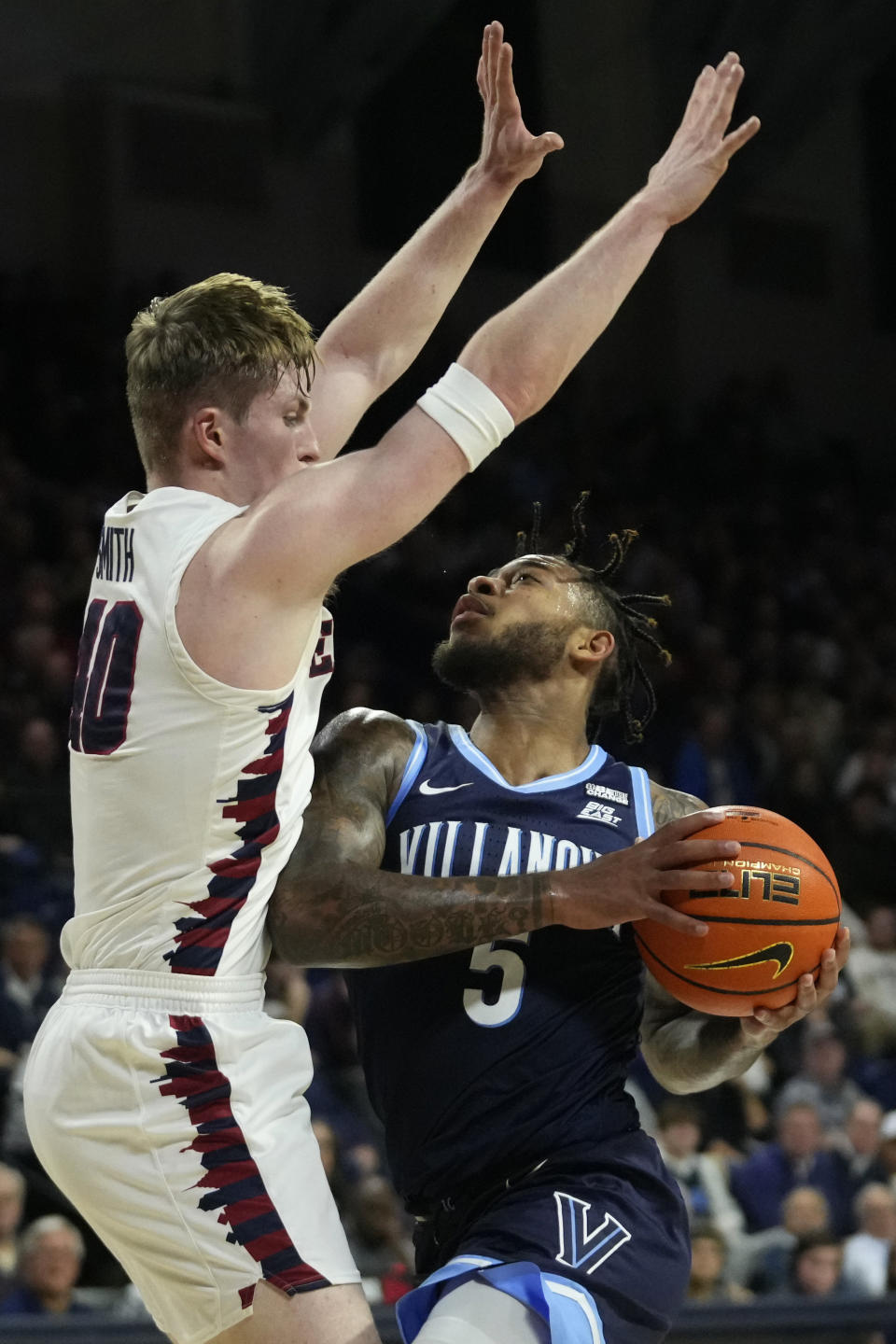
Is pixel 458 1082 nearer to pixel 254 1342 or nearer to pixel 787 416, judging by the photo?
pixel 254 1342

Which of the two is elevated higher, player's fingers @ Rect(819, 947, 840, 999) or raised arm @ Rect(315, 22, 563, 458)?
raised arm @ Rect(315, 22, 563, 458)

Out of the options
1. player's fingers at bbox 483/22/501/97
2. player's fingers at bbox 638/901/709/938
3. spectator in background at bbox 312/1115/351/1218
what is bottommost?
spectator in background at bbox 312/1115/351/1218

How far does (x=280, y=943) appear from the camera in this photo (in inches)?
114

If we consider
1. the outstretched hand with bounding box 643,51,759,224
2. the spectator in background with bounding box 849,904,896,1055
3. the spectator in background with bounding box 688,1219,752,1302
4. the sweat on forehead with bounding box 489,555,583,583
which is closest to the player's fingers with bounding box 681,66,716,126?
the outstretched hand with bounding box 643,51,759,224

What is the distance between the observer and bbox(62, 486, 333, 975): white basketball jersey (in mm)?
2686

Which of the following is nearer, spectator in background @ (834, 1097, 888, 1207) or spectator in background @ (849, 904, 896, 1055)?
spectator in background @ (834, 1097, 888, 1207)

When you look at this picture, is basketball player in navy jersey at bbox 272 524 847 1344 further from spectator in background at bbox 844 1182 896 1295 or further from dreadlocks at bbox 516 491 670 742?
spectator in background at bbox 844 1182 896 1295

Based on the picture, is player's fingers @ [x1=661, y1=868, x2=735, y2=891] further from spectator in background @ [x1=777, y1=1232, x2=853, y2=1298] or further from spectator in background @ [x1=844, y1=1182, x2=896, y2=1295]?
spectator in background @ [x1=844, y1=1182, x2=896, y2=1295]

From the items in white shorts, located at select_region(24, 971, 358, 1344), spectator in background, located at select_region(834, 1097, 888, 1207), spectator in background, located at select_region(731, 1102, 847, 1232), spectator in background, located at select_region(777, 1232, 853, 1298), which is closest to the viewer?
white shorts, located at select_region(24, 971, 358, 1344)

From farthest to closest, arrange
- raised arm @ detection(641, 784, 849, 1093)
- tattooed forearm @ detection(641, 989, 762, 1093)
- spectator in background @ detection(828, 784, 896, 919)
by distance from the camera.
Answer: spectator in background @ detection(828, 784, 896, 919), tattooed forearm @ detection(641, 989, 762, 1093), raised arm @ detection(641, 784, 849, 1093)

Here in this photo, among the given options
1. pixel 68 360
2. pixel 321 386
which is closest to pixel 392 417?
pixel 68 360

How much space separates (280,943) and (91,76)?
1242cm

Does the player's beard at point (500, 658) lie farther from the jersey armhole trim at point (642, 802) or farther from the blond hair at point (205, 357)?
the blond hair at point (205, 357)

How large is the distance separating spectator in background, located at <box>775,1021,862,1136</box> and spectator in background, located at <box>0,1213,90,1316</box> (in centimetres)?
348
